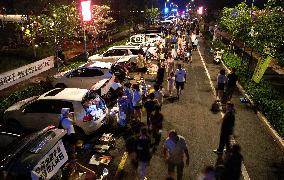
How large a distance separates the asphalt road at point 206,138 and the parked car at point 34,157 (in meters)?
2.42

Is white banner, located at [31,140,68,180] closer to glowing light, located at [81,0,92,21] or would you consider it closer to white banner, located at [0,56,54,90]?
white banner, located at [0,56,54,90]

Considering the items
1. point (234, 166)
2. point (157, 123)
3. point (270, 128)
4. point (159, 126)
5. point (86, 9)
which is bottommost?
point (270, 128)

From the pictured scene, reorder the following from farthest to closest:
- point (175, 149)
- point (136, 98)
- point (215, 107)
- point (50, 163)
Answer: point (215, 107) < point (136, 98) < point (175, 149) < point (50, 163)

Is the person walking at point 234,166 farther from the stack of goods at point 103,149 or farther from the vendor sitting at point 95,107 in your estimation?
the vendor sitting at point 95,107

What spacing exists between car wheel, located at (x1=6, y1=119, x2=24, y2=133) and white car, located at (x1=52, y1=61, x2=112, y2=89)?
16.5 feet

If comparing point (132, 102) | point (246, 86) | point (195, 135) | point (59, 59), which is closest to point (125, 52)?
point (59, 59)

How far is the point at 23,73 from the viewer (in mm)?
17531

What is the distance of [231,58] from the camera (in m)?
24.5

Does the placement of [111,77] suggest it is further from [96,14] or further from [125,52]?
[96,14]

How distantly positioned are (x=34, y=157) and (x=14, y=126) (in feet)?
18.4

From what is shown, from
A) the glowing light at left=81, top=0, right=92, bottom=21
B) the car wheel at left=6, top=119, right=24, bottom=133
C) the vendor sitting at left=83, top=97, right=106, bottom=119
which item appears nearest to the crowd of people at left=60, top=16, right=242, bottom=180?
the vendor sitting at left=83, top=97, right=106, bottom=119

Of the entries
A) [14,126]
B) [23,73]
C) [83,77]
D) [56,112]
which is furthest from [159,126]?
[23,73]

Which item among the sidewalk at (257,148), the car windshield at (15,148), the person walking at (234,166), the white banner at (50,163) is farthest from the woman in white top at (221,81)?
the car windshield at (15,148)

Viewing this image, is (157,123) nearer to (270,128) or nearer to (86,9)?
(270,128)
